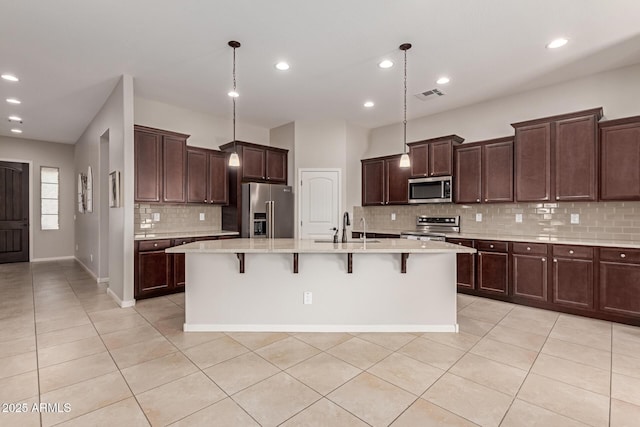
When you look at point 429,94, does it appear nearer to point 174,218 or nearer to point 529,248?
point 529,248

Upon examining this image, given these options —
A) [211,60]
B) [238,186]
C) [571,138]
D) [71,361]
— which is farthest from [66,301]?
[571,138]

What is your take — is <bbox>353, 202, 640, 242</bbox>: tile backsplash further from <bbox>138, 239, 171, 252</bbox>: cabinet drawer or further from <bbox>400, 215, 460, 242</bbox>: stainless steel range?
<bbox>138, 239, 171, 252</bbox>: cabinet drawer

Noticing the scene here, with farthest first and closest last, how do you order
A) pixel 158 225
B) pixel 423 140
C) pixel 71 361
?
pixel 423 140 < pixel 158 225 < pixel 71 361

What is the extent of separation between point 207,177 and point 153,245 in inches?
59.8

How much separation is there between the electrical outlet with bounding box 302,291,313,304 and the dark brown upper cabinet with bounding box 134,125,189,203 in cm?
284

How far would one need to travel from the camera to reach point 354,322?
321 centimetres

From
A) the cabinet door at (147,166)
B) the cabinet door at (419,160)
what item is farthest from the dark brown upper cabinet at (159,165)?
the cabinet door at (419,160)

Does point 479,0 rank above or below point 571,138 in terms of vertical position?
above

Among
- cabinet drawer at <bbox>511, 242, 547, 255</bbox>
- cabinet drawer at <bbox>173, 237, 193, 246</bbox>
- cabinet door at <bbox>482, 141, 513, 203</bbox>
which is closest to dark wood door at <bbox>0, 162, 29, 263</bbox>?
cabinet drawer at <bbox>173, 237, 193, 246</bbox>

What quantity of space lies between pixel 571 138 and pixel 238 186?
15.6ft

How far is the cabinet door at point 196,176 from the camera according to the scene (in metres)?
5.10

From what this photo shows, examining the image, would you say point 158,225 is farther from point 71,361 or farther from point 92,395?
point 92,395

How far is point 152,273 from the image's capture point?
14.1 feet

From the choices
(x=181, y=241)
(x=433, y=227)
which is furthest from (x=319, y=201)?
(x=181, y=241)
